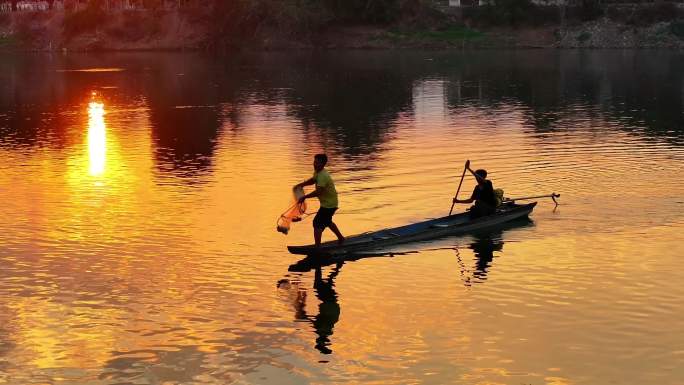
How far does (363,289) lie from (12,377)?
838 centimetres

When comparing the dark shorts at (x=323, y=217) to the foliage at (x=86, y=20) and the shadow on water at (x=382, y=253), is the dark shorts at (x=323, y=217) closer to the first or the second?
the shadow on water at (x=382, y=253)

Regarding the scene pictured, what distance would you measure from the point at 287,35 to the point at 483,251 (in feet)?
409

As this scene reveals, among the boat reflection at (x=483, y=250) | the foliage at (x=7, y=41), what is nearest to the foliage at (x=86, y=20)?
the foliage at (x=7, y=41)

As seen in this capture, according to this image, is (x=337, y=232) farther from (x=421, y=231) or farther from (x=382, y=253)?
(x=421, y=231)

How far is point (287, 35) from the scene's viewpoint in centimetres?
15012

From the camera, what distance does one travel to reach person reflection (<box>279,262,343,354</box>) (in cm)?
2125

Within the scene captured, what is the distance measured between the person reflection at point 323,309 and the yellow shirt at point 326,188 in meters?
1.64

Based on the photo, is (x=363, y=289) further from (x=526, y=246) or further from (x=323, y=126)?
(x=323, y=126)

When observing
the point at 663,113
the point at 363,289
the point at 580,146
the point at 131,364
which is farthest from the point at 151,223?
the point at 663,113

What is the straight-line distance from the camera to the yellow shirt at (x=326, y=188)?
1051 inches

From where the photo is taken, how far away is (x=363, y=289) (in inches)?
970

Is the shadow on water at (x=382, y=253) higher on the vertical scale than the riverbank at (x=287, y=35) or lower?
lower

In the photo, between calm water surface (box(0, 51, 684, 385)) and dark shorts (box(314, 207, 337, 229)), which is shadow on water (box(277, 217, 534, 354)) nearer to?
calm water surface (box(0, 51, 684, 385))

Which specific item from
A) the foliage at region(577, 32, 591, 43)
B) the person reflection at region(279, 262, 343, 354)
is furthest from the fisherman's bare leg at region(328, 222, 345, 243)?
the foliage at region(577, 32, 591, 43)
